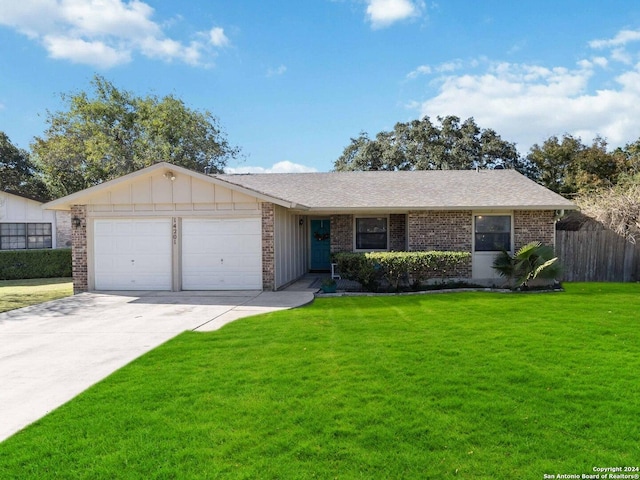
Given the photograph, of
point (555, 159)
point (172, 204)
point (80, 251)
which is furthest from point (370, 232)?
point (555, 159)

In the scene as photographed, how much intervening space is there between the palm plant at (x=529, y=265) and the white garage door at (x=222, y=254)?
23.4 ft

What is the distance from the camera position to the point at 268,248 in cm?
1162

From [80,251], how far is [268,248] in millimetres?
5678

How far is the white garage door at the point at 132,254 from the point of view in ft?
39.9

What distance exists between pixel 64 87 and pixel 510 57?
91.9 ft

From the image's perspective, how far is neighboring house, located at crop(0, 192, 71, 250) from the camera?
19.1 meters

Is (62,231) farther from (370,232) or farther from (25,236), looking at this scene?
(370,232)

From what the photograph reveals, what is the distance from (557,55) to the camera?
17.1m

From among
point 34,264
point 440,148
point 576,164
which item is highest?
point 440,148

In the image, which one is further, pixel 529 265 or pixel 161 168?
pixel 529 265

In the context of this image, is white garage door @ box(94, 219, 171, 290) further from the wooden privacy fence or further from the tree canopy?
the tree canopy

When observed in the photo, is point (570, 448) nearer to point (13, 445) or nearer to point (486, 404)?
point (486, 404)

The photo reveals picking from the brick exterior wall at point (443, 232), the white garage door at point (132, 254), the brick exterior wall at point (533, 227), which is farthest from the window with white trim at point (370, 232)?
the white garage door at point (132, 254)

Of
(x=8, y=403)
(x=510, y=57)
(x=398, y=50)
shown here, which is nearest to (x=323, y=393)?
(x=8, y=403)
